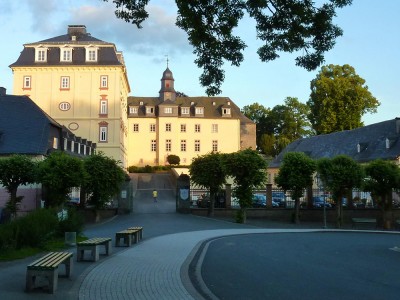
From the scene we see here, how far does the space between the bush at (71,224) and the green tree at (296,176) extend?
18.3 metres

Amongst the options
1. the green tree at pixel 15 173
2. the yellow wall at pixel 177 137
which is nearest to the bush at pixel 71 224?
the green tree at pixel 15 173

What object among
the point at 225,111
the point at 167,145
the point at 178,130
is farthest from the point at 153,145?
the point at 225,111

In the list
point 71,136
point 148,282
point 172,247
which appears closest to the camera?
point 148,282

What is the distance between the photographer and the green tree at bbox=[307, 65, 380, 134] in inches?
2472

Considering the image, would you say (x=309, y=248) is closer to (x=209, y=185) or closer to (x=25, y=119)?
(x=209, y=185)

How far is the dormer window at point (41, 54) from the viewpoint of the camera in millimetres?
63969

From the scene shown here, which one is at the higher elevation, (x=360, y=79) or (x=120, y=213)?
(x=360, y=79)

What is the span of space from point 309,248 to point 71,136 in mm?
33985

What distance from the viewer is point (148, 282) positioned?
10219 millimetres

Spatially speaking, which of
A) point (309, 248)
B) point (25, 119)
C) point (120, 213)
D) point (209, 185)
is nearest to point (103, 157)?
point (120, 213)

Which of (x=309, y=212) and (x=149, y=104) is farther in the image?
(x=149, y=104)

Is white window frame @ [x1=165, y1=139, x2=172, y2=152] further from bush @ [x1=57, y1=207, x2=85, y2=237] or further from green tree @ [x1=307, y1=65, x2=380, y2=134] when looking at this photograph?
bush @ [x1=57, y1=207, x2=85, y2=237]

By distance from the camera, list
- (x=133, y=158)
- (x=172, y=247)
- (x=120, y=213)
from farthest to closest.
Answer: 1. (x=133, y=158)
2. (x=120, y=213)
3. (x=172, y=247)

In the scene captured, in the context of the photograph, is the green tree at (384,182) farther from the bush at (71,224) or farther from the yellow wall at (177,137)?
the yellow wall at (177,137)
